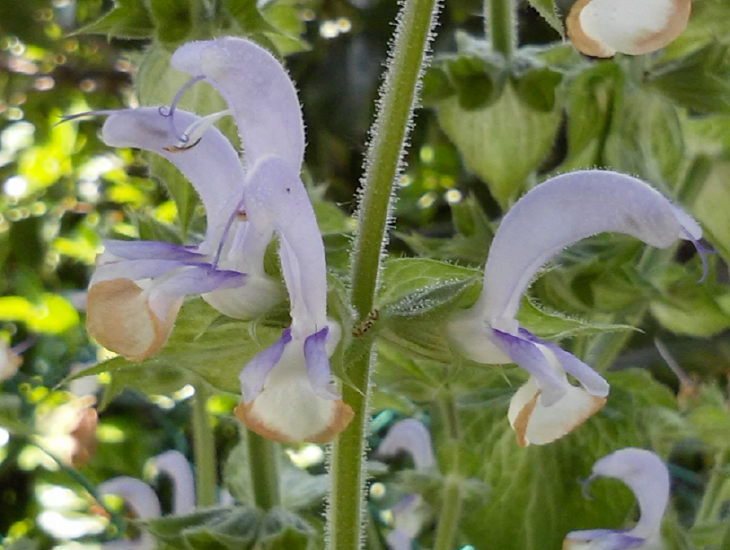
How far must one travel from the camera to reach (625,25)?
0.36 meters

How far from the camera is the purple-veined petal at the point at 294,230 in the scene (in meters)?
0.29

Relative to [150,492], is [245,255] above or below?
above

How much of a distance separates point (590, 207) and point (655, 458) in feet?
0.60

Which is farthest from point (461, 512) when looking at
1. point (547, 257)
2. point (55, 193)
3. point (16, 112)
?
point (16, 112)

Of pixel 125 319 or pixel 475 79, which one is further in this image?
pixel 475 79

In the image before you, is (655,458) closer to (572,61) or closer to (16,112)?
(572,61)

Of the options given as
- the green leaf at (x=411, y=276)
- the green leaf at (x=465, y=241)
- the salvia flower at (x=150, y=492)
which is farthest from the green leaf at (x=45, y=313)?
the green leaf at (x=411, y=276)

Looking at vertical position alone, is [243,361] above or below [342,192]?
above

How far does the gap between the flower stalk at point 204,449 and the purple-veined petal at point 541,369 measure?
0.26 m

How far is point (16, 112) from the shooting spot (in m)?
1.33

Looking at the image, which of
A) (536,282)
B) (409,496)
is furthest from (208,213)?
(409,496)

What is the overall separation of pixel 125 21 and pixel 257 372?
206 mm

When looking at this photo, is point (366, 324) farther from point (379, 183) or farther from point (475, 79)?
point (475, 79)

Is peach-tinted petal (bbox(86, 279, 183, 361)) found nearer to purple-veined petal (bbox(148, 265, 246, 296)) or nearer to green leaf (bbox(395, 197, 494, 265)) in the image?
purple-veined petal (bbox(148, 265, 246, 296))
